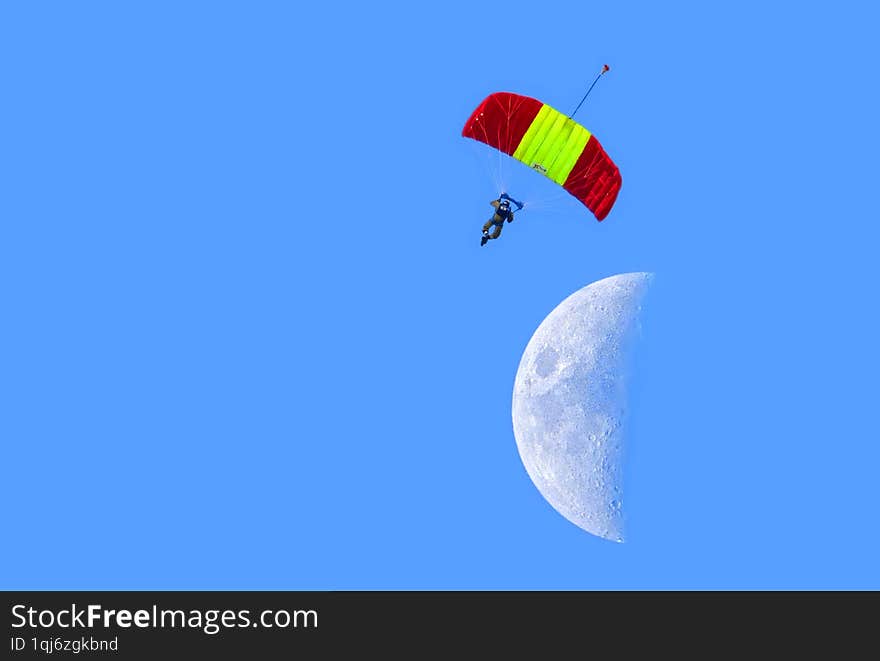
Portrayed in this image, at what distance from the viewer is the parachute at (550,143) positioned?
33.8 meters

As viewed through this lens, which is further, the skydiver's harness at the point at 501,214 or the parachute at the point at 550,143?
the skydiver's harness at the point at 501,214

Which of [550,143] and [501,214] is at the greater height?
[550,143]

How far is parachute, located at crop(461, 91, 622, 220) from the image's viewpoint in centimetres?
3378

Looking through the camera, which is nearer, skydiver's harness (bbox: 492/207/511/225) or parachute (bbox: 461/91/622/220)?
parachute (bbox: 461/91/622/220)

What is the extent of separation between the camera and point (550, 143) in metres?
33.8

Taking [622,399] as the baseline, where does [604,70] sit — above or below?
above

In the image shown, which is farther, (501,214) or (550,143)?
(501,214)
